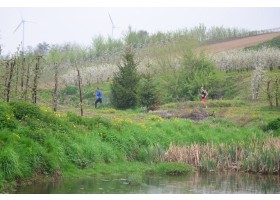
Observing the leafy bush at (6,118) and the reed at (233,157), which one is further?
the reed at (233,157)

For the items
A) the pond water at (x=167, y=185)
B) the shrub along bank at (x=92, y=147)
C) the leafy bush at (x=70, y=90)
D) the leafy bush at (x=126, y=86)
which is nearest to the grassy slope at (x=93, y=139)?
the shrub along bank at (x=92, y=147)

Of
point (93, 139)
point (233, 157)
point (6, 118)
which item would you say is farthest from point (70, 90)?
point (6, 118)

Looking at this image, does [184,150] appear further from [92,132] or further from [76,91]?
→ [76,91]

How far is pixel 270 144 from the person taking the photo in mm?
25656

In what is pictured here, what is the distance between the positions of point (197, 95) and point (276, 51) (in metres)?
20.8

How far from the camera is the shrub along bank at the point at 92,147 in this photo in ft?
64.5

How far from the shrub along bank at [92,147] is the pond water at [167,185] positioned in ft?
2.92

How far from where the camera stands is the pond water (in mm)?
18281

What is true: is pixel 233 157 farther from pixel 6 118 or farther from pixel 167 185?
pixel 6 118

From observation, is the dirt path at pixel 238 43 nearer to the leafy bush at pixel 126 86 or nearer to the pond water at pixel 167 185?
the leafy bush at pixel 126 86

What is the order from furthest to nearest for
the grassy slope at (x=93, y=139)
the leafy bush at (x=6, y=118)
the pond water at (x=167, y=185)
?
the leafy bush at (x=6, y=118), the grassy slope at (x=93, y=139), the pond water at (x=167, y=185)

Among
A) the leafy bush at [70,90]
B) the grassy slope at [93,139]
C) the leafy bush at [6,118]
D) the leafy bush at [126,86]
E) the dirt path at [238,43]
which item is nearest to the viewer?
the grassy slope at [93,139]

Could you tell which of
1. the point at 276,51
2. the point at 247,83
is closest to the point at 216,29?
the point at 276,51

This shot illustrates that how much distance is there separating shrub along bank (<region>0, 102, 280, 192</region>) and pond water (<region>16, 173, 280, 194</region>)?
89 centimetres
